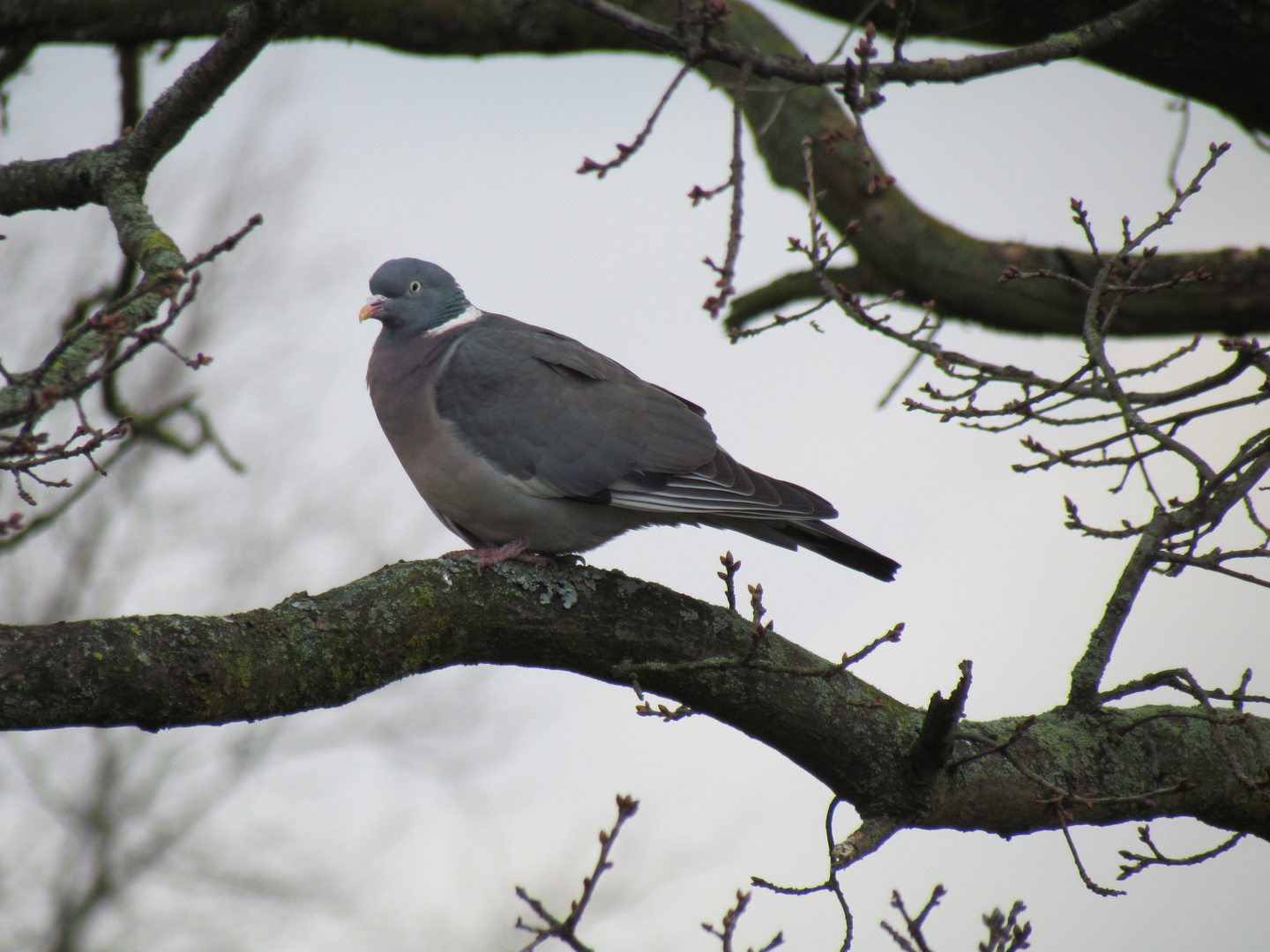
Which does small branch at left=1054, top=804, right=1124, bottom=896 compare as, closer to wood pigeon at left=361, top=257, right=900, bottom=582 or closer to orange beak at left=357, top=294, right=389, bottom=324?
wood pigeon at left=361, top=257, right=900, bottom=582

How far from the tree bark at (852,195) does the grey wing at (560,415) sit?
59.1 inches

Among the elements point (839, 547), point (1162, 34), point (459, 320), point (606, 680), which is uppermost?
point (1162, 34)

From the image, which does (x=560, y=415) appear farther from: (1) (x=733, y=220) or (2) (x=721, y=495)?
(1) (x=733, y=220)

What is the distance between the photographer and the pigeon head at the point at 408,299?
4.15 m

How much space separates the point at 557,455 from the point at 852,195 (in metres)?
2.21

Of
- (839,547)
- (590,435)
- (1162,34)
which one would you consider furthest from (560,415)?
(1162,34)

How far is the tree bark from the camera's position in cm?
467

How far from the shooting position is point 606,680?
3.05m

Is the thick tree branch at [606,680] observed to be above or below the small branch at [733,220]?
below

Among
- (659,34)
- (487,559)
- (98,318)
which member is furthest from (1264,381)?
(98,318)

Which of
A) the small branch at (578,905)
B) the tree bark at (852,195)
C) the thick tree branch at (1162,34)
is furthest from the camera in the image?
the tree bark at (852,195)

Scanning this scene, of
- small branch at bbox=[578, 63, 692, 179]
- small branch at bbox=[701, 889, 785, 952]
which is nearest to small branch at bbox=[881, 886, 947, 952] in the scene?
small branch at bbox=[701, 889, 785, 952]

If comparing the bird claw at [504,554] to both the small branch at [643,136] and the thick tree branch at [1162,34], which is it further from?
the thick tree branch at [1162,34]

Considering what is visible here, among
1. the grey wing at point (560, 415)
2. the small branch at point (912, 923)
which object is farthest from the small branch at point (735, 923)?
the grey wing at point (560, 415)
